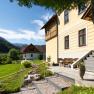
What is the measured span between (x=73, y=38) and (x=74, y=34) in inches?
16.5

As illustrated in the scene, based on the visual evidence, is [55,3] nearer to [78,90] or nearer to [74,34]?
[78,90]

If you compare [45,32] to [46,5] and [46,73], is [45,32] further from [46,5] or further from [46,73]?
[46,5]

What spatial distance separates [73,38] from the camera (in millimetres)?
24344

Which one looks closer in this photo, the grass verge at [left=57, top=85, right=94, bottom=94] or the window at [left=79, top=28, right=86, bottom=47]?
the grass verge at [left=57, top=85, right=94, bottom=94]

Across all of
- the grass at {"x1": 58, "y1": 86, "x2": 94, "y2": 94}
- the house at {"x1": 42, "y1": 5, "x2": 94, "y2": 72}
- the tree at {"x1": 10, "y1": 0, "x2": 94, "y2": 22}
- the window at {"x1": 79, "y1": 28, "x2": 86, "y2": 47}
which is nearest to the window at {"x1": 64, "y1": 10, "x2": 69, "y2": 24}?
the house at {"x1": 42, "y1": 5, "x2": 94, "y2": 72}

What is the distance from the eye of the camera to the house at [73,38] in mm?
19431

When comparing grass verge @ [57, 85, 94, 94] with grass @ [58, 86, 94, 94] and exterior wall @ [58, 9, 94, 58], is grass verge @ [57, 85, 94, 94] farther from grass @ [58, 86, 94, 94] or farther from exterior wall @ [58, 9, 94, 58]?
exterior wall @ [58, 9, 94, 58]

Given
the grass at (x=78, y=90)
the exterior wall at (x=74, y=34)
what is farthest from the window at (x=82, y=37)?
the grass at (x=78, y=90)

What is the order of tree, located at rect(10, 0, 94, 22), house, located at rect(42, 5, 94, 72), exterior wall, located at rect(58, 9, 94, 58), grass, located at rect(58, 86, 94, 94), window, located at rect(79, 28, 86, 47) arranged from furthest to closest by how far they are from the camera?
window, located at rect(79, 28, 86, 47), exterior wall, located at rect(58, 9, 94, 58), house, located at rect(42, 5, 94, 72), tree, located at rect(10, 0, 94, 22), grass, located at rect(58, 86, 94, 94)

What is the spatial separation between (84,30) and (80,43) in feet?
4.55

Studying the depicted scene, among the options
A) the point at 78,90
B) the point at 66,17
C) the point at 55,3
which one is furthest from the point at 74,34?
the point at 78,90

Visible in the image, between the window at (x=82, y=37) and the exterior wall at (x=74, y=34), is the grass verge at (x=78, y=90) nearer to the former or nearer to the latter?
the exterior wall at (x=74, y=34)

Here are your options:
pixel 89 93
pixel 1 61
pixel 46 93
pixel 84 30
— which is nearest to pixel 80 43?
pixel 84 30

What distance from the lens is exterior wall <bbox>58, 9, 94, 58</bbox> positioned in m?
20.3
